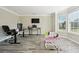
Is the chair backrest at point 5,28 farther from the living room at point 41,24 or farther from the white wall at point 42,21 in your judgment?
the white wall at point 42,21

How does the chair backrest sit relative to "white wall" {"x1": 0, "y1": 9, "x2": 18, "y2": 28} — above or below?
below

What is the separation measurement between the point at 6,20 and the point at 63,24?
7.71 ft

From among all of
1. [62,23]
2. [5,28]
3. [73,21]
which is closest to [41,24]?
[62,23]

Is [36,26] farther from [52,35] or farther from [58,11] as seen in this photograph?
[58,11]

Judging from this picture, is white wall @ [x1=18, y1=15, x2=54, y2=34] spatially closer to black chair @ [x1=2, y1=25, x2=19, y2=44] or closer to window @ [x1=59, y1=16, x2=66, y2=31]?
window @ [x1=59, y1=16, x2=66, y2=31]

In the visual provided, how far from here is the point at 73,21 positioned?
5578 mm

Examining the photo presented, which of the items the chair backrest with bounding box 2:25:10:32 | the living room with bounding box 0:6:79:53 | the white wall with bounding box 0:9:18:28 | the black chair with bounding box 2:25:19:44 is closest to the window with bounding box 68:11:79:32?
the living room with bounding box 0:6:79:53

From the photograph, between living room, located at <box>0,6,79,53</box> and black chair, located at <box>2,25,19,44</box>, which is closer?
living room, located at <box>0,6,79,53</box>

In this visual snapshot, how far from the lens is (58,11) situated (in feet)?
15.5

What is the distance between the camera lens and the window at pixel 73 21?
533 centimetres

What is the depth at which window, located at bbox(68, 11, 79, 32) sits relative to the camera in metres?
5.33

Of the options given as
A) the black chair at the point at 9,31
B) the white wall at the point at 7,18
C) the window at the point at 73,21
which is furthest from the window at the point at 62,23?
the black chair at the point at 9,31

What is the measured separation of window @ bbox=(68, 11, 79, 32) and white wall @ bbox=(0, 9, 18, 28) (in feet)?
8.10
